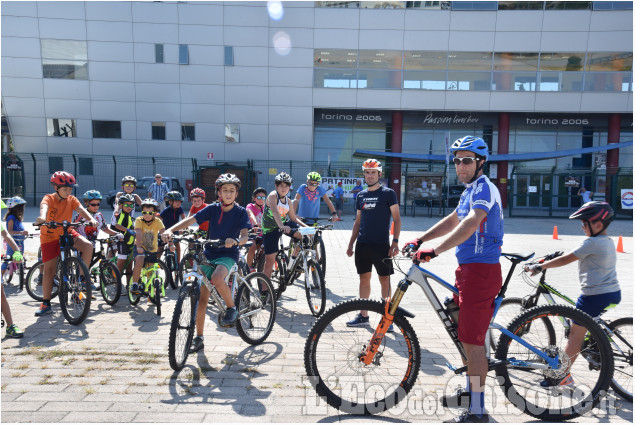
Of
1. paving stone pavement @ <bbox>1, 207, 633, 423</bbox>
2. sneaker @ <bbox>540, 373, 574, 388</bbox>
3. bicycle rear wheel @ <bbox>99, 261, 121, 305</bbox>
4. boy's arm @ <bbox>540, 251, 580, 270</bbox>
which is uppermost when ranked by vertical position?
boy's arm @ <bbox>540, 251, 580, 270</bbox>

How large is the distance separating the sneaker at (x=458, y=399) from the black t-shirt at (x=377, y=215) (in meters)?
2.11

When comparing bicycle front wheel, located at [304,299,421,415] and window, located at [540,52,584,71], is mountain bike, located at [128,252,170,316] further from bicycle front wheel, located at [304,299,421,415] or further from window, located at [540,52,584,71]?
window, located at [540,52,584,71]

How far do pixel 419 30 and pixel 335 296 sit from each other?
22.6 meters

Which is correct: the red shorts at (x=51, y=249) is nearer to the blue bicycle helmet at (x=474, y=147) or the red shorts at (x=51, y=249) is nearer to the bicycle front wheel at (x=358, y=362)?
the bicycle front wheel at (x=358, y=362)

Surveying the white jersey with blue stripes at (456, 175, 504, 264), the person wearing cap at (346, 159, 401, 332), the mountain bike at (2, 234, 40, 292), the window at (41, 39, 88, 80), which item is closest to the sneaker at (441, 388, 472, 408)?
the white jersey with blue stripes at (456, 175, 504, 264)

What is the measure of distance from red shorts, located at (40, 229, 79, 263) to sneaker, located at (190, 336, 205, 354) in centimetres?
241

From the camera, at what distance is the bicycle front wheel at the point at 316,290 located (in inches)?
213

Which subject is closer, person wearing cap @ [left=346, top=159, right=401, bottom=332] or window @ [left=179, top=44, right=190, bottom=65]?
person wearing cap @ [left=346, top=159, right=401, bottom=332]

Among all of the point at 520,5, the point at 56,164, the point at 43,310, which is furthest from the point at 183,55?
the point at 43,310

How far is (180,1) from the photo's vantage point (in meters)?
24.3

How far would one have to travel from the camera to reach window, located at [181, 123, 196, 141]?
1005 inches

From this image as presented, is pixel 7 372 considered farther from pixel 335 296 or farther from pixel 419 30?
pixel 419 30

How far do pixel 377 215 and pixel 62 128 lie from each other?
87.0 feet

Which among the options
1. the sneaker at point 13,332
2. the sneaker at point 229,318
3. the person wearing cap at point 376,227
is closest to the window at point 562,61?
the person wearing cap at point 376,227
